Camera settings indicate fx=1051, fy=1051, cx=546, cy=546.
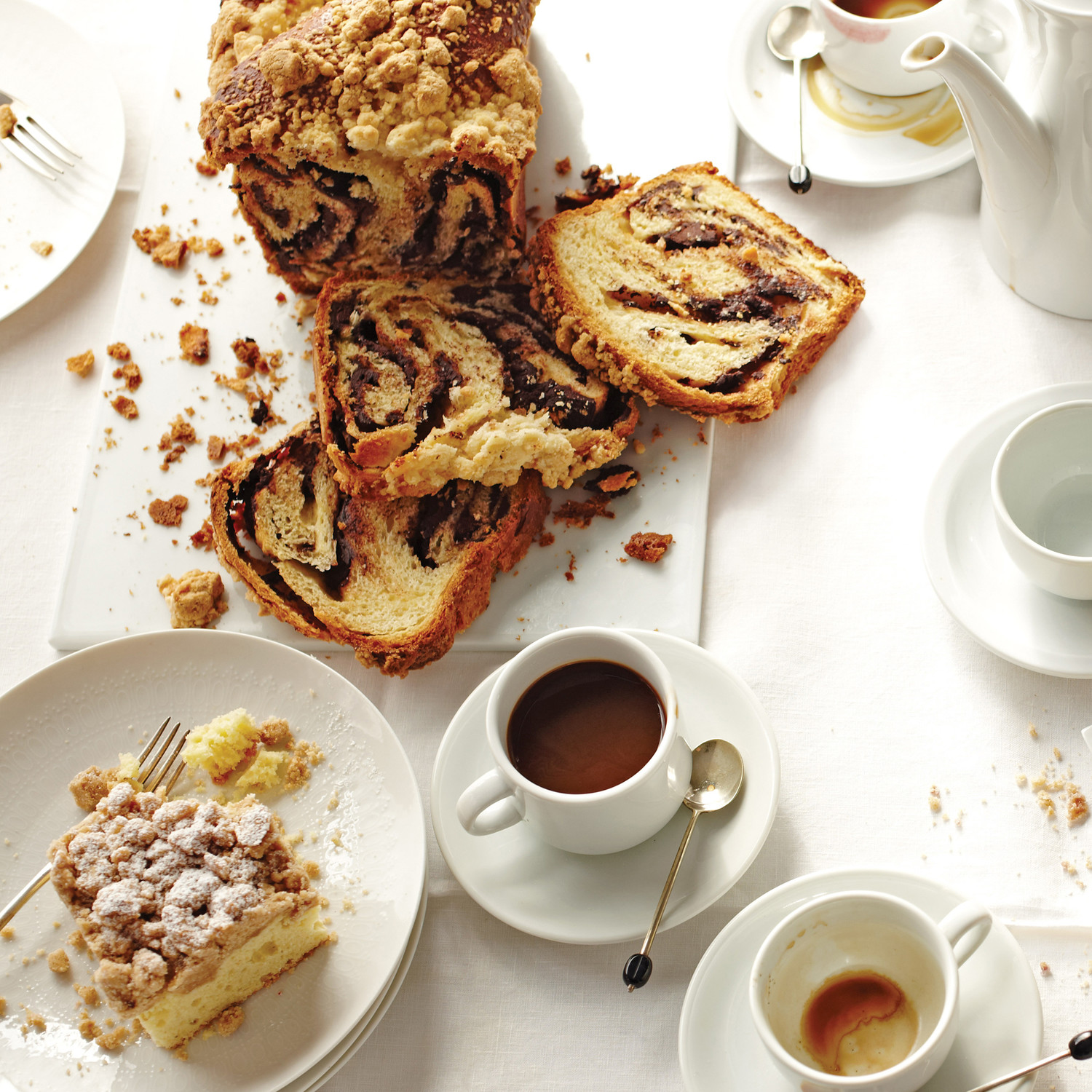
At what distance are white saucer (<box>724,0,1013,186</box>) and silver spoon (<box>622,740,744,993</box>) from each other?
1.12 metres

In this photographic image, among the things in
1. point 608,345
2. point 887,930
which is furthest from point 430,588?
point 887,930

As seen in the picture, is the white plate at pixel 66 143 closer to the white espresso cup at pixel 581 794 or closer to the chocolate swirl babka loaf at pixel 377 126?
the chocolate swirl babka loaf at pixel 377 126

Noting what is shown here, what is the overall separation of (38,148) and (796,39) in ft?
5.20

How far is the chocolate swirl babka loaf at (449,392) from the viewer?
173 centimetres

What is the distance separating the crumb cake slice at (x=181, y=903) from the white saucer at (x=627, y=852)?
0.24 m

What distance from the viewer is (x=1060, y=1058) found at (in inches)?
49.6

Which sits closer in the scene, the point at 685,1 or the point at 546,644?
the point at 546,644

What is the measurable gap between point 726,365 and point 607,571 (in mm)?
416

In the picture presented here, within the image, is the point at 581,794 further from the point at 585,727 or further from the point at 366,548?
the point at 366,548

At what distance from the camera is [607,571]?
1.80m

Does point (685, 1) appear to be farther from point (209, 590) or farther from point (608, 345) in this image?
point (209, 590)

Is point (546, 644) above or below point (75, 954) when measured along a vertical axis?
above

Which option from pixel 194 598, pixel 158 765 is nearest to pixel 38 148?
pixel 194 598

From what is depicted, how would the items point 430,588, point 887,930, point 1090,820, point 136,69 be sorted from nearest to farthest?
point 887,930, point 1090,820, point 430,588, point 136,69
